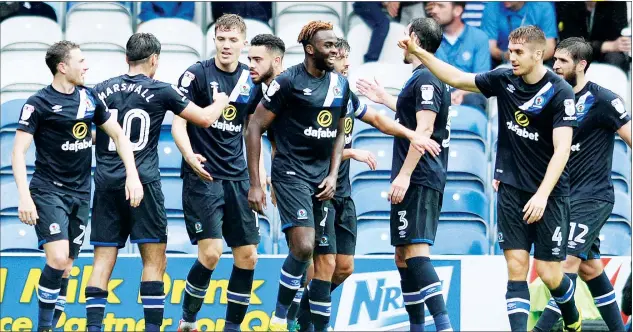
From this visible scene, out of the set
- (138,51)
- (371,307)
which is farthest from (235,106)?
(371,307)

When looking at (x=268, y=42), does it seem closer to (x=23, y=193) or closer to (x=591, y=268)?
(x=23, y=193)

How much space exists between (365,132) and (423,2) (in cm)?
190

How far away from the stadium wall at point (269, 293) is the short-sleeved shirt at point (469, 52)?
239 cm

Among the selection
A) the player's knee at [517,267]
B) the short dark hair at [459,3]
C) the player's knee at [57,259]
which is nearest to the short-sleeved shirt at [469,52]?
the short dark hair at [459,3]

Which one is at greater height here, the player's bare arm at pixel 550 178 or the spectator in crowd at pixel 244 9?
the spectator in crowd at pixel 244 9

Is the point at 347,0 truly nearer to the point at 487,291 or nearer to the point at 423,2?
the point at 423,2

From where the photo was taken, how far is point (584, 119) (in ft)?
32.0

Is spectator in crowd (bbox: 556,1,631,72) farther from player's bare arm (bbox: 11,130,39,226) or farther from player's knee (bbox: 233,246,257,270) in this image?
player's bare arm (bbox: 11,130,39,226)

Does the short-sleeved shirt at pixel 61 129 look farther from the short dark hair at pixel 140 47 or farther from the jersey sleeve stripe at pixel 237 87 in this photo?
the jersey sleeve stripe at pixel 237 87

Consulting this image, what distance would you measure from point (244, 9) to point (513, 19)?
298 centimetres

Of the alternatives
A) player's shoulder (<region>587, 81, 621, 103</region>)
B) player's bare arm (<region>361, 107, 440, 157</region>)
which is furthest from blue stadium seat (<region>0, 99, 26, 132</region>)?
player's shoulder (<region>587, 81, 621, 103</region>)

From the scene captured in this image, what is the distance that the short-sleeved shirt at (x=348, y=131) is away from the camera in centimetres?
941

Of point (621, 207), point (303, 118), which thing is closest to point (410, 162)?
point (303, 118)

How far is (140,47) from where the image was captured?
9.30 m
